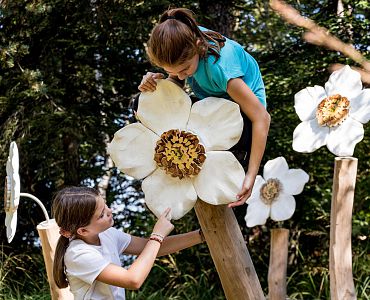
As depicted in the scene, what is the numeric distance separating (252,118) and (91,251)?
0.60 metres

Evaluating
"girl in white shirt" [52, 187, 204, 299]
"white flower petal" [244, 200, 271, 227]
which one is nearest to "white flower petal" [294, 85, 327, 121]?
"white flower petal" [244, 200, 271, 227]

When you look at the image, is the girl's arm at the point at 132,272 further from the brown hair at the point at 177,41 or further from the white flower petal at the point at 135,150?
the brown hair at the point at 177,41

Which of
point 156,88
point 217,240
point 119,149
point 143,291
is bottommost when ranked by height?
point 143,291

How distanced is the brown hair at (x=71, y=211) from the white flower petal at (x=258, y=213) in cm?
121

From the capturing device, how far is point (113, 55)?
162 inches

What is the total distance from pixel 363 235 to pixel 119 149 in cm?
252

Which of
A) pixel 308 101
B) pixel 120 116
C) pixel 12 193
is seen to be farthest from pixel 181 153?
pixel 120 116

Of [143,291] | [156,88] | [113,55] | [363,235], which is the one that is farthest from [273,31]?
[156,88]

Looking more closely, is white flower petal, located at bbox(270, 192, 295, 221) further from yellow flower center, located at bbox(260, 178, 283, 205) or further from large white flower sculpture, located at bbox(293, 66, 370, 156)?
large white flower sculpture, located at bbox(293, 66, 370, 156)

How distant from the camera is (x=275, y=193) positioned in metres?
2.77

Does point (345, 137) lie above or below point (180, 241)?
above

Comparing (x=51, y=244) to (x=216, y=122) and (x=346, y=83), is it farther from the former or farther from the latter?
(x=346, y=83)

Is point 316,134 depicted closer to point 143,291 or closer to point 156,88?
point 156,88

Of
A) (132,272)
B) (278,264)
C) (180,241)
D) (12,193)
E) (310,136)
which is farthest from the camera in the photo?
(278,264)
